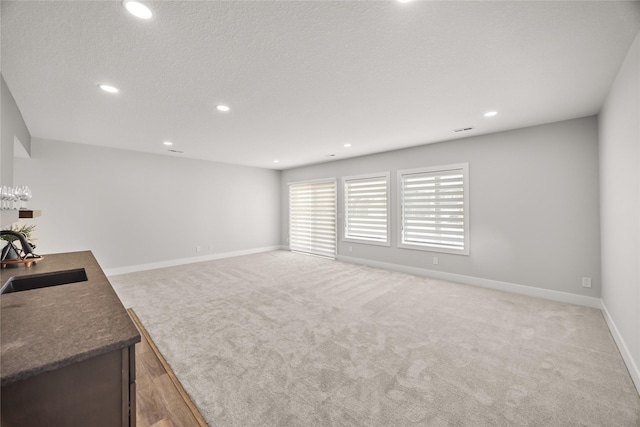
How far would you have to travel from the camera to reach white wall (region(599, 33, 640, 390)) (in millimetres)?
1889

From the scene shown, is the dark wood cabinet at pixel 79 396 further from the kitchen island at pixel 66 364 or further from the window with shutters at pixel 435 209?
the window with shutters at pixel 435 209

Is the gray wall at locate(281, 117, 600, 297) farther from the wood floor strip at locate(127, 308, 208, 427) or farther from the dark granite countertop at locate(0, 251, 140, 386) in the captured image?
the dark granite countertop at locate(0, 251, 140, 386)

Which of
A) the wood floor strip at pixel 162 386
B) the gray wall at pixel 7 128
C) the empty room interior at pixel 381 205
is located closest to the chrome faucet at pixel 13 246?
the empty room interior at pixel 381 205

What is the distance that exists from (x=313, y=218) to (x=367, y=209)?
1770 mm

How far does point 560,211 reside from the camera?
11.4 feet

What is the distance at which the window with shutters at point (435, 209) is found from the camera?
432cm

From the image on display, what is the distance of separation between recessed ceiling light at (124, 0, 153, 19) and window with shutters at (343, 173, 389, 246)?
447 cm

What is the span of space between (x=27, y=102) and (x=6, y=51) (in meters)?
1.30

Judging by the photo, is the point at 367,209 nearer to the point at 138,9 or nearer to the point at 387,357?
the point at 387,357

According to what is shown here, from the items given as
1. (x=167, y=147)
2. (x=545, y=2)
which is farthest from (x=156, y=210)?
(x=545, y=2)

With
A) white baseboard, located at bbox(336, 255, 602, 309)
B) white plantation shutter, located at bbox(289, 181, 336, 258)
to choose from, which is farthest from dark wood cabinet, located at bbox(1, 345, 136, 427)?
white plantation shutter, located at bbox(289, 181, 336, 258)

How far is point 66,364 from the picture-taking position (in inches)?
31.3

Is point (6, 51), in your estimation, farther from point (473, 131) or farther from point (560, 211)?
point (560, 211)

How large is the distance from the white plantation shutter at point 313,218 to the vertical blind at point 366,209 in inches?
17.6
